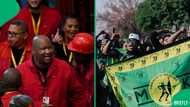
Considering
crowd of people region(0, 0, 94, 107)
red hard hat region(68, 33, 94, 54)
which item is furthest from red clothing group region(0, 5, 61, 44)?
red hard hat region(68, 33, 94, 54)

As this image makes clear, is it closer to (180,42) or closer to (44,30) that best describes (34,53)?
(44,30)

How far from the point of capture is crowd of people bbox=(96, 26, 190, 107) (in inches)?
248

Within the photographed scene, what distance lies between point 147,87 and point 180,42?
1.84 ft

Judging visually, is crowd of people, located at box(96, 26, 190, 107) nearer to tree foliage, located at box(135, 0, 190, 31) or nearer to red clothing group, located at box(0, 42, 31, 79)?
tree foliage, located at box(135, 0, 190, 31)

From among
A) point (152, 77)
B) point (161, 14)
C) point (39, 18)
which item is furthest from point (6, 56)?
point (161, 14)

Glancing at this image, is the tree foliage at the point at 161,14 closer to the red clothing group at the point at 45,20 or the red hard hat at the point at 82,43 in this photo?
the red hard hat at the point at 82,43

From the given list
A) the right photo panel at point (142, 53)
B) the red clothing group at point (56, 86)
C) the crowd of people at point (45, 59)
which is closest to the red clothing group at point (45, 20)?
the crowd of people at point (45, 59)

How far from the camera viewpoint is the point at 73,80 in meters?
6.54

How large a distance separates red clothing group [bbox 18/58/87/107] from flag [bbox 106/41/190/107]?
38cm

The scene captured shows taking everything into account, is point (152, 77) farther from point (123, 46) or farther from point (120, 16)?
point (120, 16)

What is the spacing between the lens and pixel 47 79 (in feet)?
21.1

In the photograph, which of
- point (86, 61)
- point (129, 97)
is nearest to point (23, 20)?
point (86, 61)

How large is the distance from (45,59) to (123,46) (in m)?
0.81

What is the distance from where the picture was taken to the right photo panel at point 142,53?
6266 millimetres
